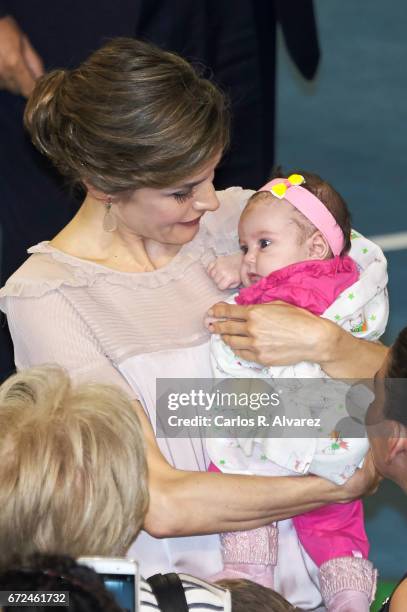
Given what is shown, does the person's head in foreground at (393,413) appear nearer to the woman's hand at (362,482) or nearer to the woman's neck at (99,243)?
the woman's hand at (362,482)

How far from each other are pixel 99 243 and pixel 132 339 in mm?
257

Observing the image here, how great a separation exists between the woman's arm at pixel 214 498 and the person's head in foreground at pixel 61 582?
37.5 inches

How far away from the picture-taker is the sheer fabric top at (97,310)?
9.33 feet

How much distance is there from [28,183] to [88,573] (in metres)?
2.80

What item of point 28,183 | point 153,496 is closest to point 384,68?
point 28,183

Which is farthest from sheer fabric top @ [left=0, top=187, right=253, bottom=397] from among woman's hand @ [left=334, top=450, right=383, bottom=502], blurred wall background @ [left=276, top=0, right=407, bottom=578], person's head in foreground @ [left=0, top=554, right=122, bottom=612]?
blurred wall background @ [left=276, top=0, right=407, bottom=578]

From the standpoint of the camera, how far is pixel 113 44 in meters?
2.95

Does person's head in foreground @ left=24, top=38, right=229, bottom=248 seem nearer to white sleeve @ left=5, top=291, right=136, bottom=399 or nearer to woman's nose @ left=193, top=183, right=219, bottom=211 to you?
woman's nose @ left=193, top=183, right=219, bottom=211

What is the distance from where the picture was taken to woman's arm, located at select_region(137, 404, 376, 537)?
2691mm

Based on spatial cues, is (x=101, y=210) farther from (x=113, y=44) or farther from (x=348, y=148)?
(x=348, y=148)

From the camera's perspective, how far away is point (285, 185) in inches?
119

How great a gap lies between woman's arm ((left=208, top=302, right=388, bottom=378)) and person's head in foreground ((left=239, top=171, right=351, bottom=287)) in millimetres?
125

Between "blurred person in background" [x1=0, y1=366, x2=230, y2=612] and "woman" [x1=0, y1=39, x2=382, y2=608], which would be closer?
"blurred person in background" [x1=0, y1=366, x2=230, y2=612]

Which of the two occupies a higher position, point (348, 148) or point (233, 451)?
point (233, 451)
